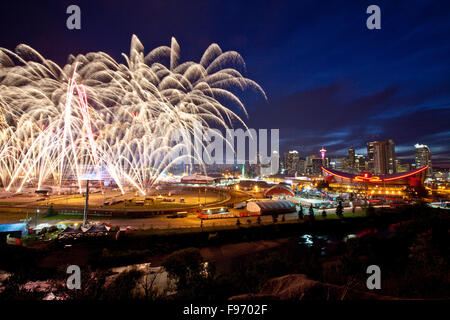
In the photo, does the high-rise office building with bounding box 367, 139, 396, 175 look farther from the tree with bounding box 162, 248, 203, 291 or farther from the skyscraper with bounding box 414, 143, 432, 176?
the tree with bounding box 162, 248, 203, 291

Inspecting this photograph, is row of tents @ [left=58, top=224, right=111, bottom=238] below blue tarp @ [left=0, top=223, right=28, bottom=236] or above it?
below

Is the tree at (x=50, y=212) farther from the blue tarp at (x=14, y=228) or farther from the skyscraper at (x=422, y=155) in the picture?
the skyscraper at (x=422, y=155)

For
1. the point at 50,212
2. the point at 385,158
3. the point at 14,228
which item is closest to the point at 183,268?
the point at 14,228

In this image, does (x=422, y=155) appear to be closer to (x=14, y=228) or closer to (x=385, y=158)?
(x=385, y=158)

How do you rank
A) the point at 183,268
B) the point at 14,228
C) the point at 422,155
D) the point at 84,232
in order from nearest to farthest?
the point at 183,268 → the point at 14,228 → the point at 84,232 → the point at 422,155

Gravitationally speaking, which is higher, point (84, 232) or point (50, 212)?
point (50, 212)

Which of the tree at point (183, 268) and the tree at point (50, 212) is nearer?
the tree at point (183, 268)

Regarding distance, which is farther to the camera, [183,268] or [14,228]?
[14,228]

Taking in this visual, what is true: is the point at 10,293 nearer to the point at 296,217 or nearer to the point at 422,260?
the point at 422,260

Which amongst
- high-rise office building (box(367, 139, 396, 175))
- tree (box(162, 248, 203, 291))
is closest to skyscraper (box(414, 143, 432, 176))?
high-rise office building (box(367, 139, 396, 175))

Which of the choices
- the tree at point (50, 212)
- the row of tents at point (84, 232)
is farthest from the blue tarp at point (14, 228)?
the tree at point (50, 212)

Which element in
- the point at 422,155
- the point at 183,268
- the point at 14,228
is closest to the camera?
the point at 183,268

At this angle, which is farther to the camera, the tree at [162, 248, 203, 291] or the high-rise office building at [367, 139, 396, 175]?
the high-rise office building at [367, 139, 396, 175]
